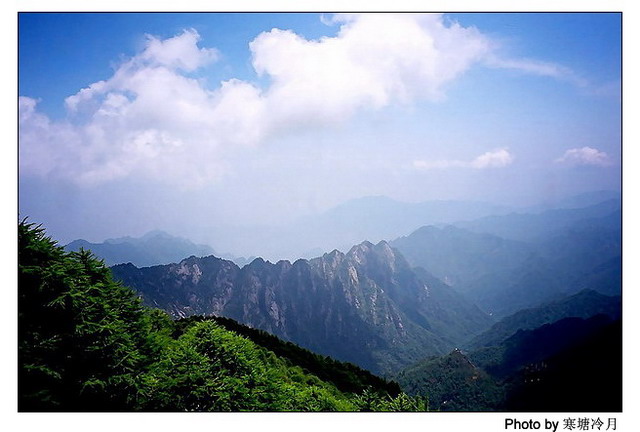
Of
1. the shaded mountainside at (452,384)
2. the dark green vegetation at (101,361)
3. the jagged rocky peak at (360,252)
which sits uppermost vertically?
the jagged rocky peak at (360,252)

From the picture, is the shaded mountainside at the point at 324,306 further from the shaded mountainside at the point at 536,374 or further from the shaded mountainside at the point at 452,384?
the shaded mountainside at the point at 536,374

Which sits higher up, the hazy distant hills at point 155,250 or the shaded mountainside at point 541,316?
the hazy distant hills at point 155,250

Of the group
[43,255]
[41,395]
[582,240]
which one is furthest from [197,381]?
[582,240]

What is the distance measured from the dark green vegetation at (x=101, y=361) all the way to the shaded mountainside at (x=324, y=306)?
63.0 m

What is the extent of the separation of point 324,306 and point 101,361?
289 ft

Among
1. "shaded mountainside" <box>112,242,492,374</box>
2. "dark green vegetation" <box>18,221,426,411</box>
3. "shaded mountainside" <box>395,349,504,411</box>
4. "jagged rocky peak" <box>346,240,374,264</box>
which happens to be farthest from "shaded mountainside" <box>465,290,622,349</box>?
"dark green vegetation" <box>18,221,426,411</box>

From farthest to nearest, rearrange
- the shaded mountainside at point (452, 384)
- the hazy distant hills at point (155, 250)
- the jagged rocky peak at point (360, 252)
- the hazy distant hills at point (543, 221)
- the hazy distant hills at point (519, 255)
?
the jagged rocky peak at point (360, 252), the hazy distant hills at point (519, 255), the hazy distant hills at point (155, 250), the shaded mountainside at point (452, 384), the hazy distant hills at point (543, 221)

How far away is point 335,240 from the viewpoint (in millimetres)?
122250

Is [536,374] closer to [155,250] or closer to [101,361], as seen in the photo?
[101,361]

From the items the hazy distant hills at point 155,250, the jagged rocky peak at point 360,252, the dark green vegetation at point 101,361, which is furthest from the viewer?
the jagged rocky peak at point 360,252

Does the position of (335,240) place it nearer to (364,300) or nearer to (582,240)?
(364,300)

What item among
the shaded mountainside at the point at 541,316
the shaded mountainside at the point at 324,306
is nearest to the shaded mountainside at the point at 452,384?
the shaded mountainside at the point at 541,316

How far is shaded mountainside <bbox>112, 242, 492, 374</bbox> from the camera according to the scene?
78.6 m

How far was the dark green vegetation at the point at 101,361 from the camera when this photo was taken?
27.9ft
